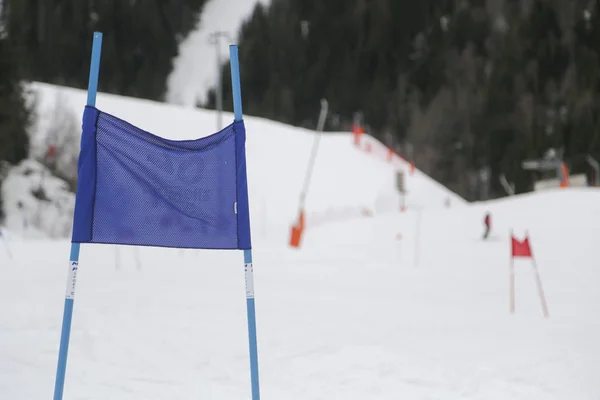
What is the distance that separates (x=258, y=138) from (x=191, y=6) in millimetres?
59242

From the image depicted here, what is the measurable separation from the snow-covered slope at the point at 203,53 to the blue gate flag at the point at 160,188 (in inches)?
3090

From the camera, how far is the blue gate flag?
4629mm

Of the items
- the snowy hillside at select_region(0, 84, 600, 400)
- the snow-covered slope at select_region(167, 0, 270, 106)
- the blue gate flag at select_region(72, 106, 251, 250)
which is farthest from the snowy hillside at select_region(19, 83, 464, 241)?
Answer: the snow-covered slope at select_region(167, 0, 270, 106)

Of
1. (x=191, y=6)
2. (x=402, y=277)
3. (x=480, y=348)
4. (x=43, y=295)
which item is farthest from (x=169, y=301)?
(x=191, y=6)

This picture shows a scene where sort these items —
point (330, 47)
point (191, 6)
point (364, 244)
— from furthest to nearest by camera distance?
point (191, 6) → point (330, 47) → point (364, 244)

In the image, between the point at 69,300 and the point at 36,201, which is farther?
the point at 36,201

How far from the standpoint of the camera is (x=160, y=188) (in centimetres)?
470

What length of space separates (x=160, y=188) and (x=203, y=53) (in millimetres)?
89280

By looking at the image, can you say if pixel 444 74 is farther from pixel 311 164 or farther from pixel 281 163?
pixel 311 164

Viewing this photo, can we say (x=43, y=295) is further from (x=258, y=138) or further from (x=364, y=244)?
(x=258, y=138)

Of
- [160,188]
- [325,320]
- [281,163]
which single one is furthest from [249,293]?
[281,163]

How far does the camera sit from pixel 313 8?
285ft

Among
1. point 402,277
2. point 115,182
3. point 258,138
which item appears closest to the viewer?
point 115,182

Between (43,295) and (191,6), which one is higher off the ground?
(191,6)
